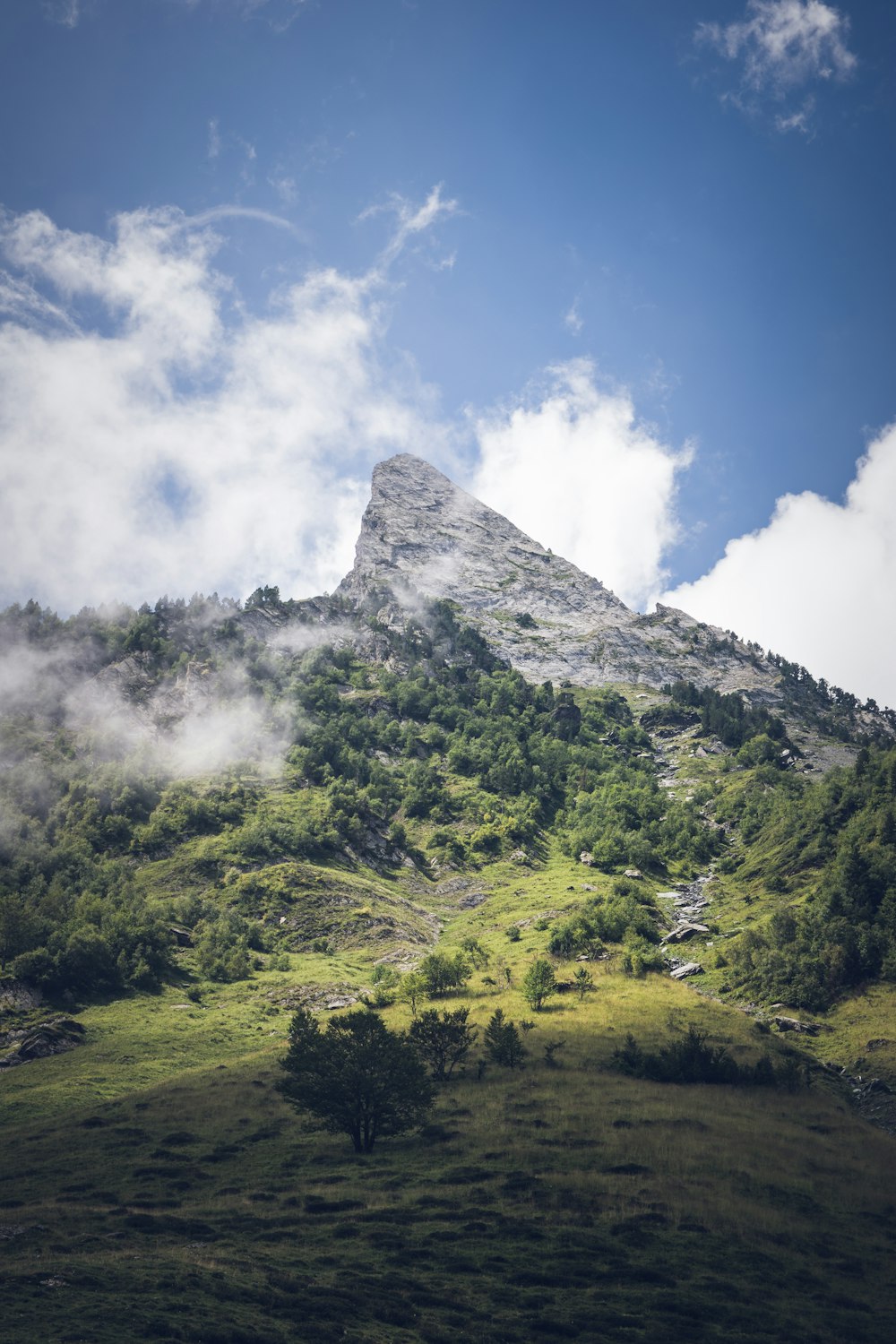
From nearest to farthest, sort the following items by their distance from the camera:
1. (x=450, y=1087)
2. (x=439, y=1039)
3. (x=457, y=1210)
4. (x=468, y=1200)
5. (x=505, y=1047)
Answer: (x=457, y=1210)
(x=468, y=1200)
(x=450, y=1087)
(x=439, y=1039)
(x=505, y=1047)

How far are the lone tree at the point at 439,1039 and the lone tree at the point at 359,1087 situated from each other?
10691 mm

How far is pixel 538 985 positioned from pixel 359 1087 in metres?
41.5

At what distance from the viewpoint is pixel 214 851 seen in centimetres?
16175

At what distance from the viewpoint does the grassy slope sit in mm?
35281

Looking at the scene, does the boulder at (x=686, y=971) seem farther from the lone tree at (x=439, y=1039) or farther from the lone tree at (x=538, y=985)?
the lone tree at (x=439, y=1039)

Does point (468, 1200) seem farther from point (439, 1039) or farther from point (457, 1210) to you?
point (439, 1039)

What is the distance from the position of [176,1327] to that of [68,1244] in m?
14.7

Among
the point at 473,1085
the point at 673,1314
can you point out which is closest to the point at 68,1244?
the point at 673,1314

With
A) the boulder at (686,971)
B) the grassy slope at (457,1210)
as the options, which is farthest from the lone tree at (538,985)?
the boulder at (686,971)

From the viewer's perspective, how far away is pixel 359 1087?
2404 inches

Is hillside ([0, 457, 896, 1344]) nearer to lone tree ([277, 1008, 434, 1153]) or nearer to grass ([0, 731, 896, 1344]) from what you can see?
grass ([0, 731, 896, 1344])

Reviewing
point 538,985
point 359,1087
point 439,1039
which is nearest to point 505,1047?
point 439,1039

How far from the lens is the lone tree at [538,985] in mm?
96938

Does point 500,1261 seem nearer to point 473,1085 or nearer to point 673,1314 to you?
point 673,1314
